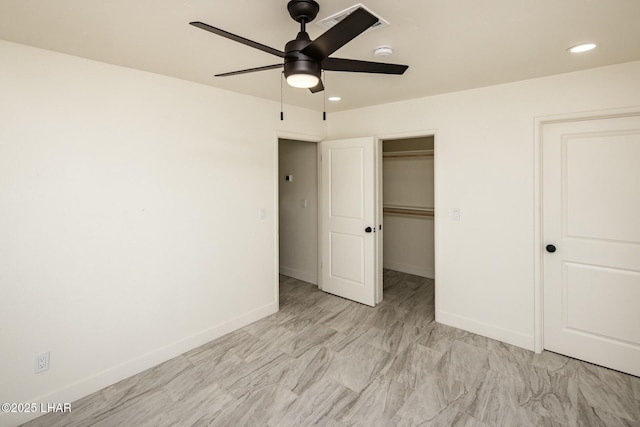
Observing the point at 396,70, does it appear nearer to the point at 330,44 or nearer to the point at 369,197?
the point at 330,44

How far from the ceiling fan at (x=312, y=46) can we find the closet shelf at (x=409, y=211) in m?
3.52

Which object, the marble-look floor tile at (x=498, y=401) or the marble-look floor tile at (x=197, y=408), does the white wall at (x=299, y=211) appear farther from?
the marble-look floor tile at (x=498, y=401)

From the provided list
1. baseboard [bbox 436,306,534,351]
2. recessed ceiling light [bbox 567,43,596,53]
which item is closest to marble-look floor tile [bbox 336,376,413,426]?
baseboard [bbox 436,306,534,351]

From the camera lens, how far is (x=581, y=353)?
2.75 m

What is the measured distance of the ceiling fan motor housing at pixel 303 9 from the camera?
1521 mm

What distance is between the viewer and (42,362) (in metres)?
2.18

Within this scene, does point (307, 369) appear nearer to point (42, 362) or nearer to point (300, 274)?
point (42, 362)

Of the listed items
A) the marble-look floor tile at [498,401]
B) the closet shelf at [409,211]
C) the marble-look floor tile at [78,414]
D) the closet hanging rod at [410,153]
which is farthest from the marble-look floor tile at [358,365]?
the closet hanging rod at [410,153]

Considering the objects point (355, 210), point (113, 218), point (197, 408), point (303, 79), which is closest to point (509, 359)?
point (355, 210)

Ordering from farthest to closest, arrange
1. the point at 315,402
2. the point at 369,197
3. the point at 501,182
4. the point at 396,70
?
the point at 369,197, the point at 501,182, the point at 315,402, the point at 396,70

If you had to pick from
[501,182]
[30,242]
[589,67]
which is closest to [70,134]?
[30,242]

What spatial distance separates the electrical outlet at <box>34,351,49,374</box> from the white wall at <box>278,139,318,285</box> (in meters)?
3.05

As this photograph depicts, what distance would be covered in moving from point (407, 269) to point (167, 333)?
3.66m

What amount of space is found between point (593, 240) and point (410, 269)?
9.00 feet
